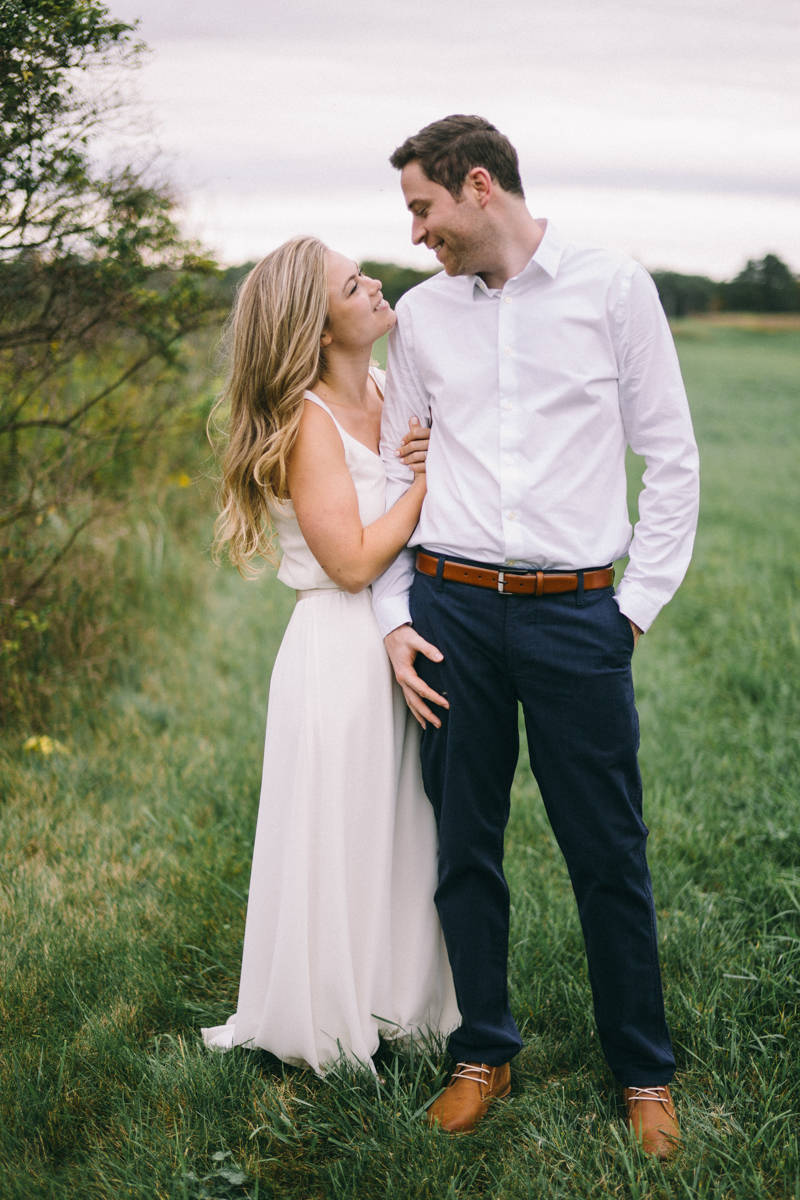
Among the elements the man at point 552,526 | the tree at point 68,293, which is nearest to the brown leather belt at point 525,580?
the man at point 552,526

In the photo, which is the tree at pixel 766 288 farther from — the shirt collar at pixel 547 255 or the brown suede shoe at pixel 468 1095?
the brown suede shoe at pixel 468 1095

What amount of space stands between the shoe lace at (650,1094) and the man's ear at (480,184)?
2307mm

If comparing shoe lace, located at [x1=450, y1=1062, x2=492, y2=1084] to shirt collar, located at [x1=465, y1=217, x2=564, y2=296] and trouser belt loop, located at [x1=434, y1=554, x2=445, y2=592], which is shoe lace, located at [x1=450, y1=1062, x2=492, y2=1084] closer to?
trouser belt loop, located at [x1=434, y1=554, x2=445, y2=592]

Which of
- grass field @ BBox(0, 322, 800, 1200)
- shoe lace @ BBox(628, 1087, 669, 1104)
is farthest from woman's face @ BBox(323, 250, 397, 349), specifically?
shoe lace @ BBox(628, 1087, 669, 1104)

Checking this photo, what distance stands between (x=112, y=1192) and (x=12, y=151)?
3339 millimetres

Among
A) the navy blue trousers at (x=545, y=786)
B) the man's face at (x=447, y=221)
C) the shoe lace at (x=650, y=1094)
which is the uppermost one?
the man's face at (x=447, y=221)

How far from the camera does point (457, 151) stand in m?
2.33

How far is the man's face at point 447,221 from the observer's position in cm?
235

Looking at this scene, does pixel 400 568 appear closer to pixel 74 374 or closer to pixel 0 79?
pixel 0 79

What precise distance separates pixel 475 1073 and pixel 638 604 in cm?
136

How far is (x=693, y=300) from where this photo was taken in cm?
7044

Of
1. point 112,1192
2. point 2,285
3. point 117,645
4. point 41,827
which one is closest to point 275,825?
point 112,1192

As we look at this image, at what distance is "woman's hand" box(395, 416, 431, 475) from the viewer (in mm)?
2613

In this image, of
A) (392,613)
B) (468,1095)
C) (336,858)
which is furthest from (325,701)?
(468,1095)
